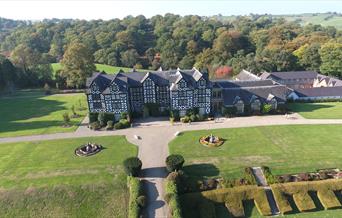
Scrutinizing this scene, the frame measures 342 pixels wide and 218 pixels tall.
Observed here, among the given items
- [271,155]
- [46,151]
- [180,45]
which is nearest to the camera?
[271,155]

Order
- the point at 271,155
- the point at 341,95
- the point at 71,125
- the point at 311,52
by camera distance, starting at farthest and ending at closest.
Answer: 1. the point at 311,52
2. the point at 341,95
3. the point at 71,125
4. the point at 271,155

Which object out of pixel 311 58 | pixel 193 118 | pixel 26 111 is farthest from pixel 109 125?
pixel 311 58

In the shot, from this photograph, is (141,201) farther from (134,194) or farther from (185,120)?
(185,120)

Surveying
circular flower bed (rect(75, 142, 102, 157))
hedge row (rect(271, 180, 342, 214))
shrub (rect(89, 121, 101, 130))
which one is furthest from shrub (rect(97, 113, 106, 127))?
hedge row (rect(271, 180, 342, 214))

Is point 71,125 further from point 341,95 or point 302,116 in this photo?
point 341,95

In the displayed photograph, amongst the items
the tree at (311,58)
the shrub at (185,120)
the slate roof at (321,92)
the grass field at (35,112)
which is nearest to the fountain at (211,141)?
the shrub at (185,120)

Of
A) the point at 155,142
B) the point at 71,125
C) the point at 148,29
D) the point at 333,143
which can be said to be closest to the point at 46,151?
the point at 71,125
